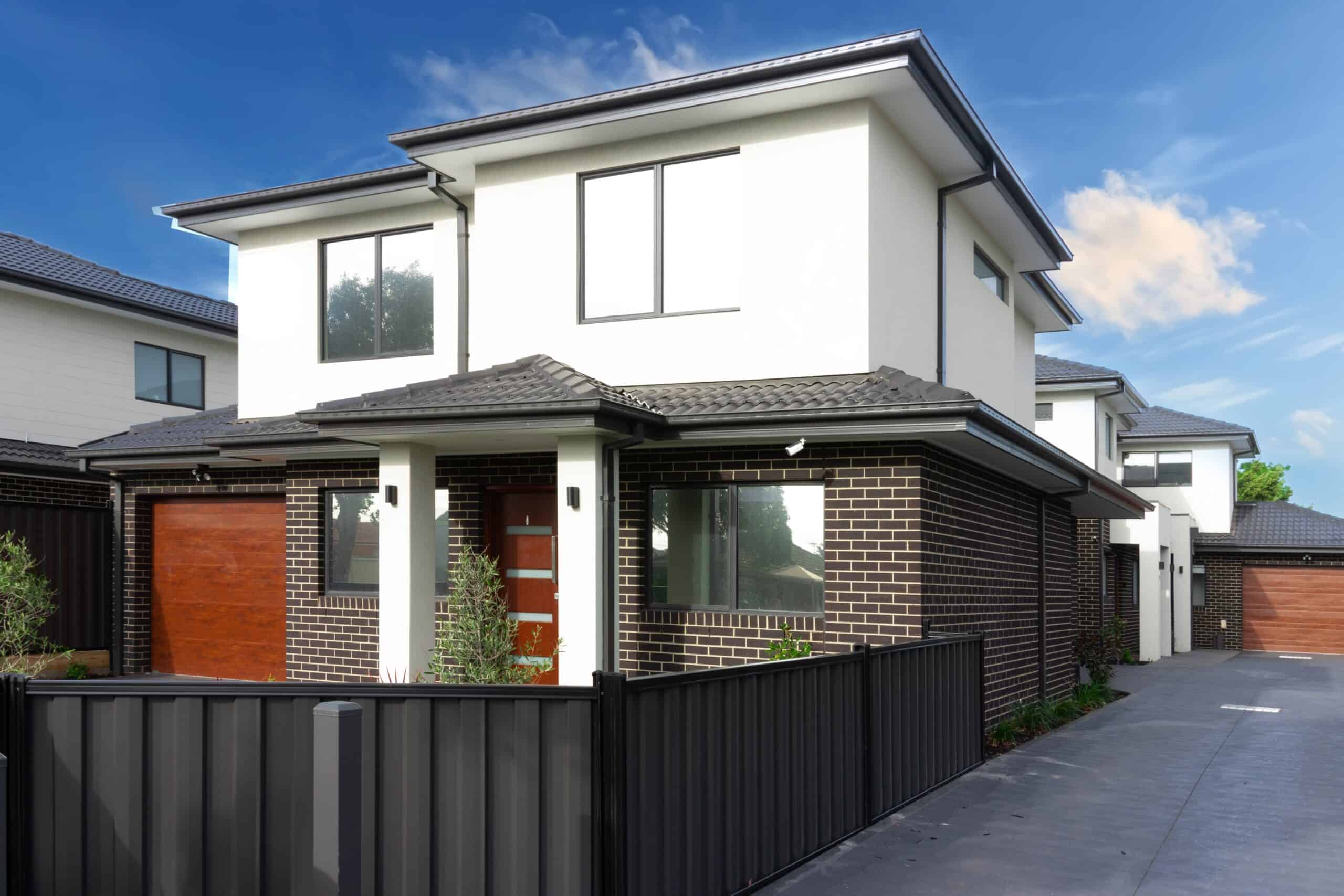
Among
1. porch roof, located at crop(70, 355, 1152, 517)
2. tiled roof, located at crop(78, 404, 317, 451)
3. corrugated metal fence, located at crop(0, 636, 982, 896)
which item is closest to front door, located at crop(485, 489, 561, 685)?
porch roof, located at crop(70, 355, 1152, 517)

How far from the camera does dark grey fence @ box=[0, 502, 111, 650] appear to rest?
14.2 meters

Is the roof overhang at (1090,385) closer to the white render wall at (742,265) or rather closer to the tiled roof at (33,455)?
the white render wall at (742,265)

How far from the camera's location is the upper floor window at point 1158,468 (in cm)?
2995

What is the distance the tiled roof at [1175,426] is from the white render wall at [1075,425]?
6.41 meters

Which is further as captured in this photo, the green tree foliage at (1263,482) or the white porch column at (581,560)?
the green tree foliage at (1263,482)

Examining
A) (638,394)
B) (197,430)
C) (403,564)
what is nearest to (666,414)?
(638,394)

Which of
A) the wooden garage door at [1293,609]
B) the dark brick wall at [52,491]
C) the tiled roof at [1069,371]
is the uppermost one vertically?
the tiled roof at [1069,371]

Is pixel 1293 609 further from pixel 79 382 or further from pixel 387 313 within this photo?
pixel 79 382

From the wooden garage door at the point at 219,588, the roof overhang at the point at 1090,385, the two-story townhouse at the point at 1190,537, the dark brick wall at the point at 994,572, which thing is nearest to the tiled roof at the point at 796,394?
the dark brick wall at the point at 994,572

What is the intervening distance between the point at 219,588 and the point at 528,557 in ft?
16.5

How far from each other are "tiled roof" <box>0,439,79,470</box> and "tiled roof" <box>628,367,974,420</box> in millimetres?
8927

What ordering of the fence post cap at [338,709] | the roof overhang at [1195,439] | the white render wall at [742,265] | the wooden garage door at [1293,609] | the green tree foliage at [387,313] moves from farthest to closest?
the roof overhang at [1195,439] → the wooden garage door at [1293,609] → the green tree foliage at [387,313] → the white render wall at [742,265] → the fence post cap at [338,709]

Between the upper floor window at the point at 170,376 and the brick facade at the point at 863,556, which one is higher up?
the upper floor window at the point at 170,376

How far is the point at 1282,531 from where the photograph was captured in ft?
93.8
